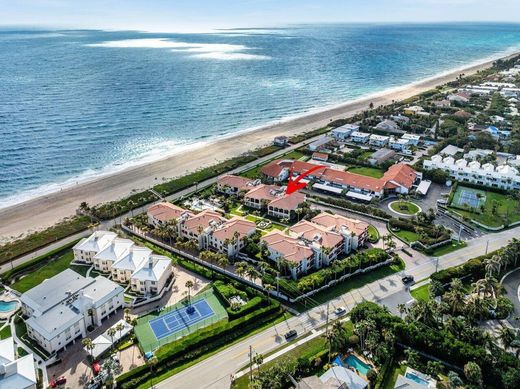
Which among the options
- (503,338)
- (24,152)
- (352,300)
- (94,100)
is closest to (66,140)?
(24,152)

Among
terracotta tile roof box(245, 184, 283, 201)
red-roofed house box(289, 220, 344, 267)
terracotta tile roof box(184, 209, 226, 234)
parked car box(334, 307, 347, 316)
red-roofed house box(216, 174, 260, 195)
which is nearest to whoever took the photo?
parked car box(334, 307, 347, 316)

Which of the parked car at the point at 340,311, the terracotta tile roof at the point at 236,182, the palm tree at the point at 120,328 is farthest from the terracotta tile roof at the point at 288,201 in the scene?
the palm tree at the point at 120,328

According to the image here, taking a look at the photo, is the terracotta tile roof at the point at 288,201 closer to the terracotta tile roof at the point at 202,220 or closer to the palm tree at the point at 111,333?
the terracotta tile roof at the point at 202,220

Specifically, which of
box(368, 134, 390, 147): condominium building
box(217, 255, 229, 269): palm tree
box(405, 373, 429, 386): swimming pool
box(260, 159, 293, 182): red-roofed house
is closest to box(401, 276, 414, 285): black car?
box(405, 373, 429, 386): swimming pool

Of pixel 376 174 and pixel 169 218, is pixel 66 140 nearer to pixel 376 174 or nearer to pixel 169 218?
pixel 169 218

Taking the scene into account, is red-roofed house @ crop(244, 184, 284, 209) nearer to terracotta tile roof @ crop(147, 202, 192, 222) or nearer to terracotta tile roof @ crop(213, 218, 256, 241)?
terracotta tile roof @ crop(213, 218, 256, 241)

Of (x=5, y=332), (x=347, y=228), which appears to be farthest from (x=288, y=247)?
(x=5, y=332)
